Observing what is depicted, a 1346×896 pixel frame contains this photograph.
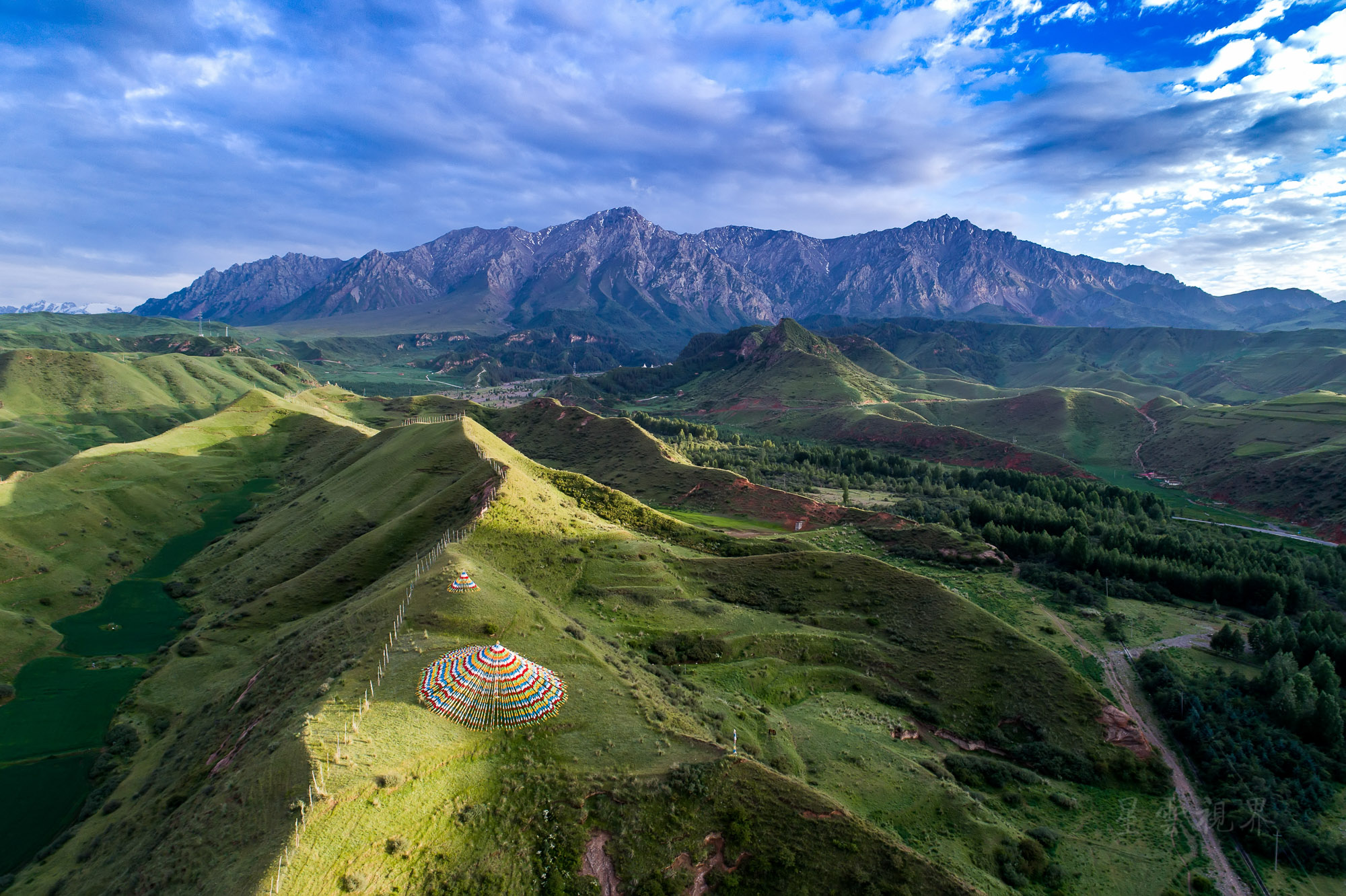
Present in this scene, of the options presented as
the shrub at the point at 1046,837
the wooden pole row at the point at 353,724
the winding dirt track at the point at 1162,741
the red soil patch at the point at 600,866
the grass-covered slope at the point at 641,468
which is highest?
the wooden pole row at the point at 353,724

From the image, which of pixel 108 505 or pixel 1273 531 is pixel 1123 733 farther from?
pixel 108 505

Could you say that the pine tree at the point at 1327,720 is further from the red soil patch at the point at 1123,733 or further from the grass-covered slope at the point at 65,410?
the grass-covered slope at the point at 65,410

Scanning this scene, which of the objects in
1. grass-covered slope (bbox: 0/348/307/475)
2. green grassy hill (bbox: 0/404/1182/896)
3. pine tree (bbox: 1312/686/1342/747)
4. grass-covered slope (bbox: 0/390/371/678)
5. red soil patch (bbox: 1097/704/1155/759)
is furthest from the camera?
grass-covered slope (bbox: 0/348/307/475)

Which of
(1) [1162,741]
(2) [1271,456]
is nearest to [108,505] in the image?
(1) [1162,741]

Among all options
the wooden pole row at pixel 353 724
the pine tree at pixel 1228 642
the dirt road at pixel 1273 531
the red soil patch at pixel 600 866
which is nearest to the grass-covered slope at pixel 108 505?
the wooden pole row at pixel 353 724

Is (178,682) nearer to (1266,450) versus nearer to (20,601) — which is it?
(20,601)

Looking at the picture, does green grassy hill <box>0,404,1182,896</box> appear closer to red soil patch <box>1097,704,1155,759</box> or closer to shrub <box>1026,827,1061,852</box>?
shrub <box>1026,827,1061,852</box>

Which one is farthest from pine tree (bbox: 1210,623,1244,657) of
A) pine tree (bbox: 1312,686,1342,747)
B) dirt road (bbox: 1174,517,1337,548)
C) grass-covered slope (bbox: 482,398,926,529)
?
dirt road (bbox: 1174,517,1337,548)
